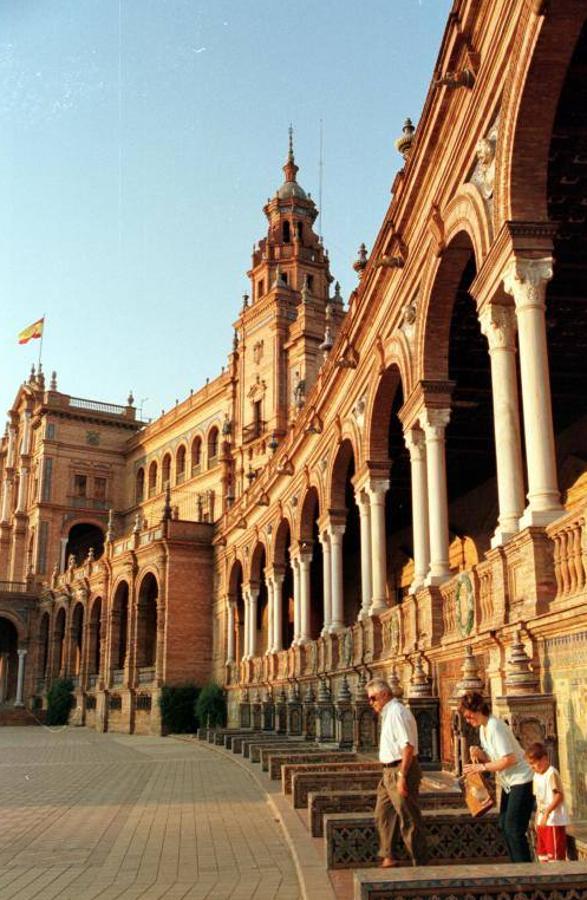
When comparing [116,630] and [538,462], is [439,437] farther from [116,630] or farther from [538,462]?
[116,630]

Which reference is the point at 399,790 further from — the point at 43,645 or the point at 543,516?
the point at 43,645

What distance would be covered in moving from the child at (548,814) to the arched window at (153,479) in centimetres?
5586

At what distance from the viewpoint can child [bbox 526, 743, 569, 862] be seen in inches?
218

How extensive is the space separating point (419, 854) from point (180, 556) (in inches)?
1334

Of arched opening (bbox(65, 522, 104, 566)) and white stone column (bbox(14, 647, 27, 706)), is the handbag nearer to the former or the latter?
white stone column (bbox(14, 647, 27, 706))

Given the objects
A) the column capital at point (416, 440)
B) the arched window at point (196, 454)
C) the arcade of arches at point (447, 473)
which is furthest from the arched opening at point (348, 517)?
the arched window at point (196, 454)

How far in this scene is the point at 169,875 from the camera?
7.87 metres

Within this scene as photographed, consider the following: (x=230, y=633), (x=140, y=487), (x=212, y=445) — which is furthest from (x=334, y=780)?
(x=140, y=487)

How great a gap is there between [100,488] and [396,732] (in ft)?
190

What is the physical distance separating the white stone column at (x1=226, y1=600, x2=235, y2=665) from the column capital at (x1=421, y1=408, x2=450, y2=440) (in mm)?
24183

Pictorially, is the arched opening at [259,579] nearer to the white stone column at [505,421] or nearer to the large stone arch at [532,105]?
the white stone column at [505,421]

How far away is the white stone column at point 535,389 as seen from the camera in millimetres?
9242

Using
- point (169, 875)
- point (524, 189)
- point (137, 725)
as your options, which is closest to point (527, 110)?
point (524, 189)

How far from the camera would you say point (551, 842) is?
5.53 m
